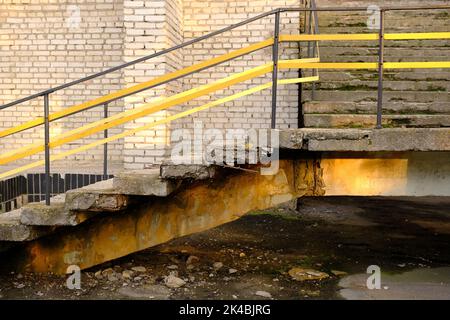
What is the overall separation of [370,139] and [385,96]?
1.76 meters

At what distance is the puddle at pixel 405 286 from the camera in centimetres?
423

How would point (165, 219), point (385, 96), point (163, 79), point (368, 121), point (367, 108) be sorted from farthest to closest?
point (385, 96) < point (367, 108) < point (165, 219) < point (368, 121) < point (163, 79)

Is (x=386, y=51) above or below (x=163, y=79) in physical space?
above

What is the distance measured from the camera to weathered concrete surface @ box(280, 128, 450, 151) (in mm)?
3594

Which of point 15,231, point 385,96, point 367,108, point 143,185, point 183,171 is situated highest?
point 385,96

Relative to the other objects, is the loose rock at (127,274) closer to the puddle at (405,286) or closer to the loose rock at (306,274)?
the loose rock at (306,274)

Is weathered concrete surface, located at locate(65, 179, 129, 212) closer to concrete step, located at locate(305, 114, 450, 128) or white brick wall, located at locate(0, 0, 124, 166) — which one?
concrete step, located at locate(305, 114, 450, 128)

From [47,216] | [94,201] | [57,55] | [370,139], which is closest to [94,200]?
[94,201]

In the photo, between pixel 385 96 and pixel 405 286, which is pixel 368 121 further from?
pixel 405 286

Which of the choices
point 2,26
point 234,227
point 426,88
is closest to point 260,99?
point 234,227

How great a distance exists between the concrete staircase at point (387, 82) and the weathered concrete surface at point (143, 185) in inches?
62.5

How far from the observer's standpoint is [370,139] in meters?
3.63
